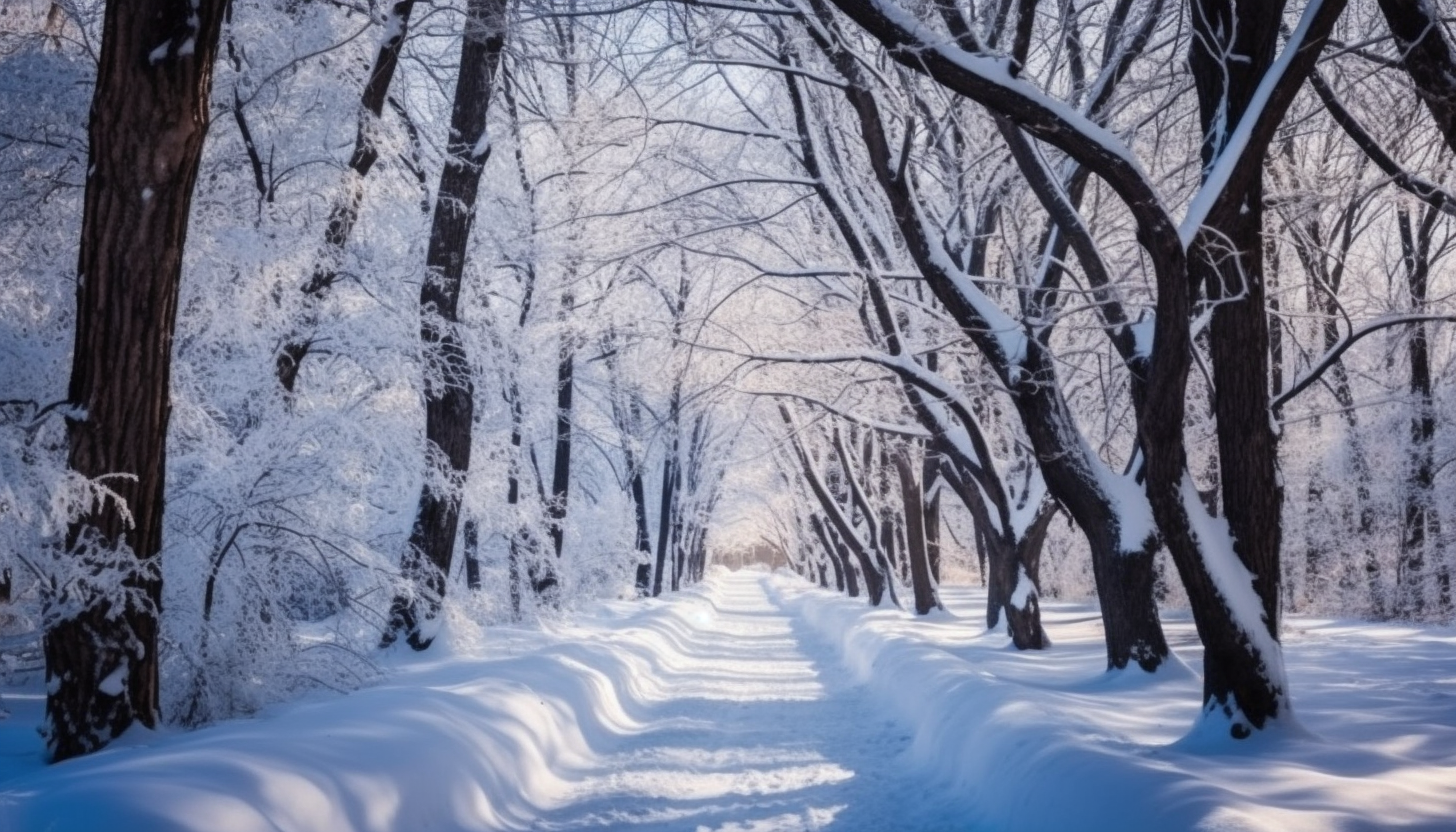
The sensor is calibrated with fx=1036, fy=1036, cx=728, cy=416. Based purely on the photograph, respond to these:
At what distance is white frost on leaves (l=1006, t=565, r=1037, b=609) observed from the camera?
14.6 m

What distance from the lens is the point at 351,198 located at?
389 inches

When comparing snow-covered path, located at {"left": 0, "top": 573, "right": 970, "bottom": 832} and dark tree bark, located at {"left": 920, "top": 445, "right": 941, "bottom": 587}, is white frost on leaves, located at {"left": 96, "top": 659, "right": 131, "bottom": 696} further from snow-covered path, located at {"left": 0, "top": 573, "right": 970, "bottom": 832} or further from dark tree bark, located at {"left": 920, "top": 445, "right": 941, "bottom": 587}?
dark tree bark, located at {"left": 920, "top": 445, "right": 941, "bottom": 587}

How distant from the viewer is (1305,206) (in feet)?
31.1

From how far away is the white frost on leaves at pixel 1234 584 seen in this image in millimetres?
6438

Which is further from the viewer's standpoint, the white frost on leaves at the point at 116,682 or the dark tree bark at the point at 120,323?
the white frost on leaves at the point at 116,682

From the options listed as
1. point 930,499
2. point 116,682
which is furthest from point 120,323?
point 930,499

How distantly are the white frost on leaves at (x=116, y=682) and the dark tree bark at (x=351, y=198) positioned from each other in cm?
415

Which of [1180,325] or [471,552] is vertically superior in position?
[1180,325]

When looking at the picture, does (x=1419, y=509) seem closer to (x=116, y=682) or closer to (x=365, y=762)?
(x=365, y=762)

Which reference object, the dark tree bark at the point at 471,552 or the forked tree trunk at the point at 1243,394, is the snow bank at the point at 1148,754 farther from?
the dark tree bark at the point at 471,552

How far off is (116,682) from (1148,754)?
228 inches

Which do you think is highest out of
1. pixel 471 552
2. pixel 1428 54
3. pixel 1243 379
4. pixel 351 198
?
pixel 351 198

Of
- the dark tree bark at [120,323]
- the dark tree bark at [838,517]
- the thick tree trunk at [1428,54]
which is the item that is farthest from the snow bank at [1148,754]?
the dark tree bark at [838,517]

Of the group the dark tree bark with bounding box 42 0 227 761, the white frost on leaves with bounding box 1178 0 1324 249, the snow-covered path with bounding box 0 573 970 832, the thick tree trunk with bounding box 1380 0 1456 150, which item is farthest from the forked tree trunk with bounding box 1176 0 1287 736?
the dark tree bark with bounding box 42 0 227 761
